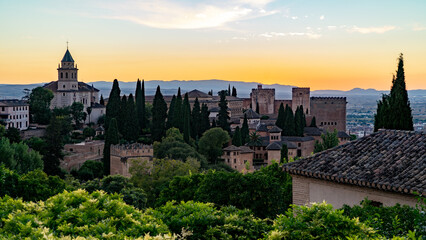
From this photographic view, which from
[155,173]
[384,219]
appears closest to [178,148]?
[155,173]

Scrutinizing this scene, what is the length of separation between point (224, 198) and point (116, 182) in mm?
14401

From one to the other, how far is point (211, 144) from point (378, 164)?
4403cm

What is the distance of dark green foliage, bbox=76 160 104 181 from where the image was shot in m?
46.1

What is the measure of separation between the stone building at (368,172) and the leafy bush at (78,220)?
152 inches

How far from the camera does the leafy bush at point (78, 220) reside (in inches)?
312

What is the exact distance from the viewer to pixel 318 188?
1251 cm

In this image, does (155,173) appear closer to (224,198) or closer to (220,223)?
(224,198)

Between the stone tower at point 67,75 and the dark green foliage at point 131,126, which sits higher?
the stone tower at point 67,75

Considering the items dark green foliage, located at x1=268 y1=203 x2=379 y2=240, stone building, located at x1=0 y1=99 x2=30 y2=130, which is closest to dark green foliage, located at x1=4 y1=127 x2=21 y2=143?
stone building, located at x1=0 y1=99 x2=30 y2=130

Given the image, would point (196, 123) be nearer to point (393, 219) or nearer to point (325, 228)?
point (393, 219)

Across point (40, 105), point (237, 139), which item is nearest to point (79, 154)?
point (237, 139)

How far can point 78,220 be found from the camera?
874cm

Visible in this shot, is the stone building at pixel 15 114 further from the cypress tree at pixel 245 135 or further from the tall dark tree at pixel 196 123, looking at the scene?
the cypress tree at pixel 245 135

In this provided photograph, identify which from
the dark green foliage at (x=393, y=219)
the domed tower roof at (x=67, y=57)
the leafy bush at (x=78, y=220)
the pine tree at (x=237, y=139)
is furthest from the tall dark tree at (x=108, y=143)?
the dark green foliage at (x=393, y=219)
